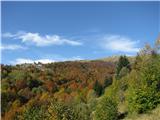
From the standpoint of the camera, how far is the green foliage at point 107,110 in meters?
86.4

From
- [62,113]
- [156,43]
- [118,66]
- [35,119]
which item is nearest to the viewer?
[62,113]

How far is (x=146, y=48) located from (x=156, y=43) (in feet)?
11.8

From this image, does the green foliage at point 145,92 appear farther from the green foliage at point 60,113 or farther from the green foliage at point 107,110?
the green foliage at point 60,113

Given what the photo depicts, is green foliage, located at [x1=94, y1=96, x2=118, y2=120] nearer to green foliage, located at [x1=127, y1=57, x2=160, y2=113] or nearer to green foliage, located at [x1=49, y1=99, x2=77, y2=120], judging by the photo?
green foliage, located at [x1=127, y1=57, x2=160, y2=113]

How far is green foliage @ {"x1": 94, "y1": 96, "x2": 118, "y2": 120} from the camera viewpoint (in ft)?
284

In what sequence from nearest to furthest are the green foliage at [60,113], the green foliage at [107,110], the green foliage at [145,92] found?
the green foliage at [60,113] → the green foliage at [145,92] → the green foliage at [107,110]

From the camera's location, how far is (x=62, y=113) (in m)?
74.4

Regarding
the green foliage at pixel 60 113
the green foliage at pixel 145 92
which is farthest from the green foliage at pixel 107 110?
the green foliage at pixel 60 113

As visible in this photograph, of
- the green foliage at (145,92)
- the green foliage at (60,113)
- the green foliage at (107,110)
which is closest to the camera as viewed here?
the green foliage at (60,113)

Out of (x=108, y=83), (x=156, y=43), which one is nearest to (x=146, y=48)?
(x=156, y=43)

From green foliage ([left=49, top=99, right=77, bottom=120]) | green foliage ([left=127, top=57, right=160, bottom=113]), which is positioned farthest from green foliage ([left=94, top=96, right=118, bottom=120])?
green foliage ([left=49, top=99, right=77, bottom=120])

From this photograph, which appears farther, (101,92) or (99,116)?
(101,92)

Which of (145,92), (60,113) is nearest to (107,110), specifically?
(145,92)

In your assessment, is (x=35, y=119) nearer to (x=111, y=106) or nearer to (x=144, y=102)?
(x=111, y=106)
